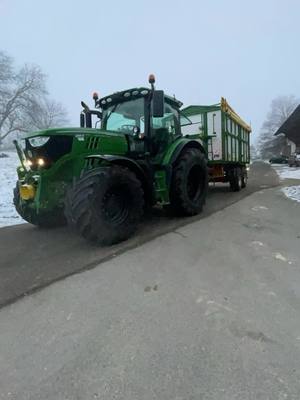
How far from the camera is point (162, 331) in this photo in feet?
8.44

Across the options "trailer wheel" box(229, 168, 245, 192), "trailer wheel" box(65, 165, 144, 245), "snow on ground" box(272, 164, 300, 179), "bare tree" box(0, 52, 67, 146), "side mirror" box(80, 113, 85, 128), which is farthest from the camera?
"bare tree" box(0, 52, 67, 146)

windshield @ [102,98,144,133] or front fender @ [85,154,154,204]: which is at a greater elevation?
windshield @ [102,98,144,133]

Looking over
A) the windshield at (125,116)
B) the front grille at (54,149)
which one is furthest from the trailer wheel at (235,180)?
the front grille at (54,149)

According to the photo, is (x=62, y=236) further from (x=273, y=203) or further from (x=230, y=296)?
(x=273, y=203)

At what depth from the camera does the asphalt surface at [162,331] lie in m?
2.00

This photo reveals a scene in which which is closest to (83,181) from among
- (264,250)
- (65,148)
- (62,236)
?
(65,148)

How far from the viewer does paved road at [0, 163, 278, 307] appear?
3.59m

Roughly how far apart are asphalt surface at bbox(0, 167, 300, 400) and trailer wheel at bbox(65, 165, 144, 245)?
A: 49cm

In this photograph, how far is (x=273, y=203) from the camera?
28.0 ft

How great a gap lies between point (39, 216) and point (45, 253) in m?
1.43

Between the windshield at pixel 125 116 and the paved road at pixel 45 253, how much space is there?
1816 millimetres

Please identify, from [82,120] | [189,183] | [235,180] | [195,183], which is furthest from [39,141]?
[235,180]

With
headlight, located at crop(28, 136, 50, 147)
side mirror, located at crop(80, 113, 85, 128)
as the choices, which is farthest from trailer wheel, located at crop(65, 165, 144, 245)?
side mirror, located at crop(80, 113, 85, 128)

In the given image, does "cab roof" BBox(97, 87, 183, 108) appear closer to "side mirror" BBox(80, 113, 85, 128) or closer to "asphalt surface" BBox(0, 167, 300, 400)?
"side mirror" BBox(80, 113, 85, 128)
